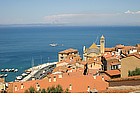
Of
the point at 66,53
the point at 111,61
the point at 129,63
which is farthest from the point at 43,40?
the point at 129,63

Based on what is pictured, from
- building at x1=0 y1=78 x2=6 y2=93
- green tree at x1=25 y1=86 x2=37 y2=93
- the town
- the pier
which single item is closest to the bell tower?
the town

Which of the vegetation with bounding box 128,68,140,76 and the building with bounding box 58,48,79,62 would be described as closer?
the vegetation with bounding box 128,68,140,76

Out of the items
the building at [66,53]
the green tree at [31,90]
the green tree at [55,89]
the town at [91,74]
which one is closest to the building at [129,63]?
the town at [91,74]

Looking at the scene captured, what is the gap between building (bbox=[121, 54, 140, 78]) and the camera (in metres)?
1.37

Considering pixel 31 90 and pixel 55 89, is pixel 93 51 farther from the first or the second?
pixel 31 90

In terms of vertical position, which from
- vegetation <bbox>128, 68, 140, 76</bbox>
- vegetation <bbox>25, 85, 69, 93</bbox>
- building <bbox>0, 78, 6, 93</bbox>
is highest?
vegetation <bbox>128, 68, 140, 76</bbox>

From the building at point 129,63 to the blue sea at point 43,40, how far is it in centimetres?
15

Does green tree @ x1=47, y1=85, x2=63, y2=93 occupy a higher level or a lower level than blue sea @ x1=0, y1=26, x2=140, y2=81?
lower

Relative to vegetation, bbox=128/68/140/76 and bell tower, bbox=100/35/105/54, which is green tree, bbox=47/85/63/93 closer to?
bell tower, bbox=100/35/105/54

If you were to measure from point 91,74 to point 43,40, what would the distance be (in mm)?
435

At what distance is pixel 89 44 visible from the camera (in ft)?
4.86

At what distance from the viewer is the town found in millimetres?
1389
